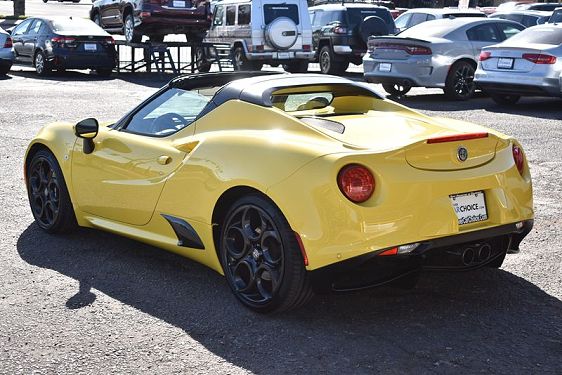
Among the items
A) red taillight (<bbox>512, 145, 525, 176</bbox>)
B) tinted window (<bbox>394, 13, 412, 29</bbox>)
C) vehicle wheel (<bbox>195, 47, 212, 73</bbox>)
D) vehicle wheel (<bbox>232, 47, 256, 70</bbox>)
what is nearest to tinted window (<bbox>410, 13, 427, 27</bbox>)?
tinted window (<bbox>394, 13, 412, 29</bbox>)

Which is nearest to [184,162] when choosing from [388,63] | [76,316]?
[76,316]

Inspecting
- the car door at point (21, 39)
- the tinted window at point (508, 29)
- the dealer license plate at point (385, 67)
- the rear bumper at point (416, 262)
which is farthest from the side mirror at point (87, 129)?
the car door at point (21, 39)

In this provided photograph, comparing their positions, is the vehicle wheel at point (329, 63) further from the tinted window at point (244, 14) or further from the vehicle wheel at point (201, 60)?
the vehicle wheel at point (201, 60)

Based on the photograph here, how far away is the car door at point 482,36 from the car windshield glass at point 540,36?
129 cm

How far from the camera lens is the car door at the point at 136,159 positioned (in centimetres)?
520

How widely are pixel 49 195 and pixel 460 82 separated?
10610 mm

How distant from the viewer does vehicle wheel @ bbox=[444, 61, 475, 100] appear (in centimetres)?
1537

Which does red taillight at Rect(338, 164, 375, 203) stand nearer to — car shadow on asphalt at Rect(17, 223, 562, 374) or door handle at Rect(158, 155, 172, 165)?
car shadow on asphalt at Rect(17, 223, 562, 374)

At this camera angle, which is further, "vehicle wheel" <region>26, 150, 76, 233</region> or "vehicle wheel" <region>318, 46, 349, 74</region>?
"vehicle wheel" <region>318, 46, 349, 74</region>

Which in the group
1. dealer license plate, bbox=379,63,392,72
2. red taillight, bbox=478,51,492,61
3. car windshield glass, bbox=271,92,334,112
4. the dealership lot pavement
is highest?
car windshield glass, bbox=271,92,334,112

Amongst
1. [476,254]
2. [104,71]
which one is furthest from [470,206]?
[104,71]

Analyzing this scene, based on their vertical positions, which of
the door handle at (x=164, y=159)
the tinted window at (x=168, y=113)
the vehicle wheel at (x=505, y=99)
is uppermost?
the tinted window at (x=168, y=113)

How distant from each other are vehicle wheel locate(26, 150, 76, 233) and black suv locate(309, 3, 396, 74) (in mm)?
15460

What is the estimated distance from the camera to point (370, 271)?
4363 millimetres
